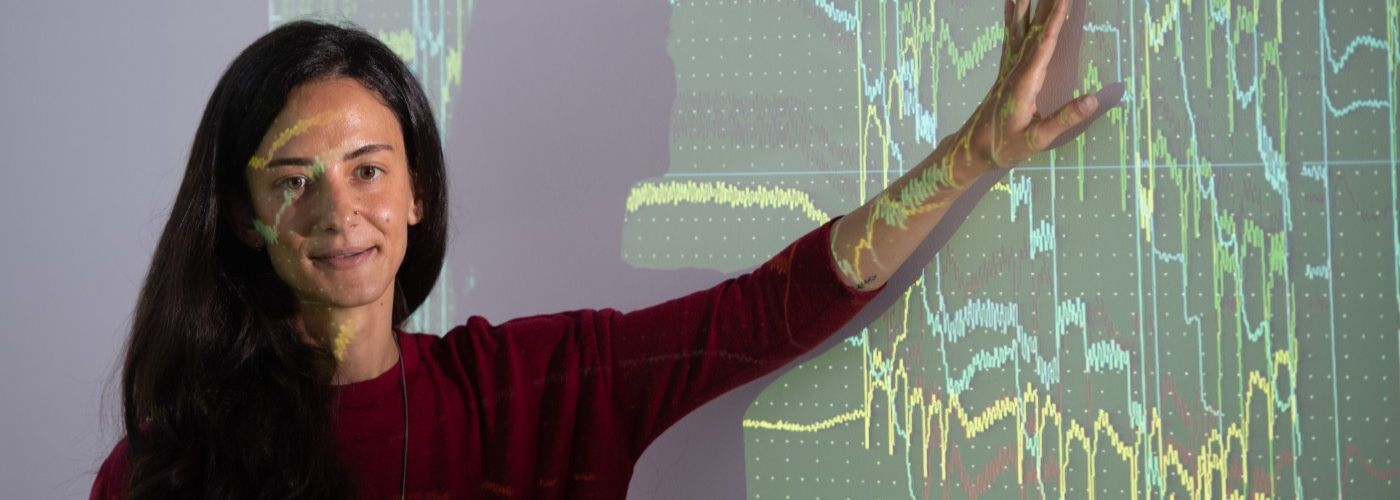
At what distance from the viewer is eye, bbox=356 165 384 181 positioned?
4.24ft

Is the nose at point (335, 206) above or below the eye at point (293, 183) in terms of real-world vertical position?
below

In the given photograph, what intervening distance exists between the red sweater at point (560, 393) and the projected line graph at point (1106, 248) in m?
0.12

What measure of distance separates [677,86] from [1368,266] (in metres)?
0.82

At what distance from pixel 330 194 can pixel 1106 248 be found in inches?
34.5

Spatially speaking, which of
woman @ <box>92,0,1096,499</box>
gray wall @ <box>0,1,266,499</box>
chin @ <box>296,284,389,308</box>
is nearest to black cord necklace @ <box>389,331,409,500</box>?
woman @ <box>92,0,1096,499</box>

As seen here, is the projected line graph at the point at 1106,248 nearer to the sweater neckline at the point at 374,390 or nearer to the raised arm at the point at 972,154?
the raised arm at the point at 972,154

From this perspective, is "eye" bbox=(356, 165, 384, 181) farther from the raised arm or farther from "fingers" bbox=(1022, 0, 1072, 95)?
"fingers" bbox=(1022, 0, 1072, 95)

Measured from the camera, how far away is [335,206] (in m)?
1.25

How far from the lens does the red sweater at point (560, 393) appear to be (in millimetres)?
1322

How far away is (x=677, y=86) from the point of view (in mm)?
1440

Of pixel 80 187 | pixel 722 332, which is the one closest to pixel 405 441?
pixel 722 332

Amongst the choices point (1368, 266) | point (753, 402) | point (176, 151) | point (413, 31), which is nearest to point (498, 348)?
point (753, 402)

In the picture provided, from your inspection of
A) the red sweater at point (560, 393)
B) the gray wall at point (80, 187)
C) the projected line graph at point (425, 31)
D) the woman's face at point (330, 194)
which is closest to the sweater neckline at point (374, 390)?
the red sweater at point (560, 393)

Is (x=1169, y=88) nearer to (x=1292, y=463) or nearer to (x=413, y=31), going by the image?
(x=1292, y=463)
